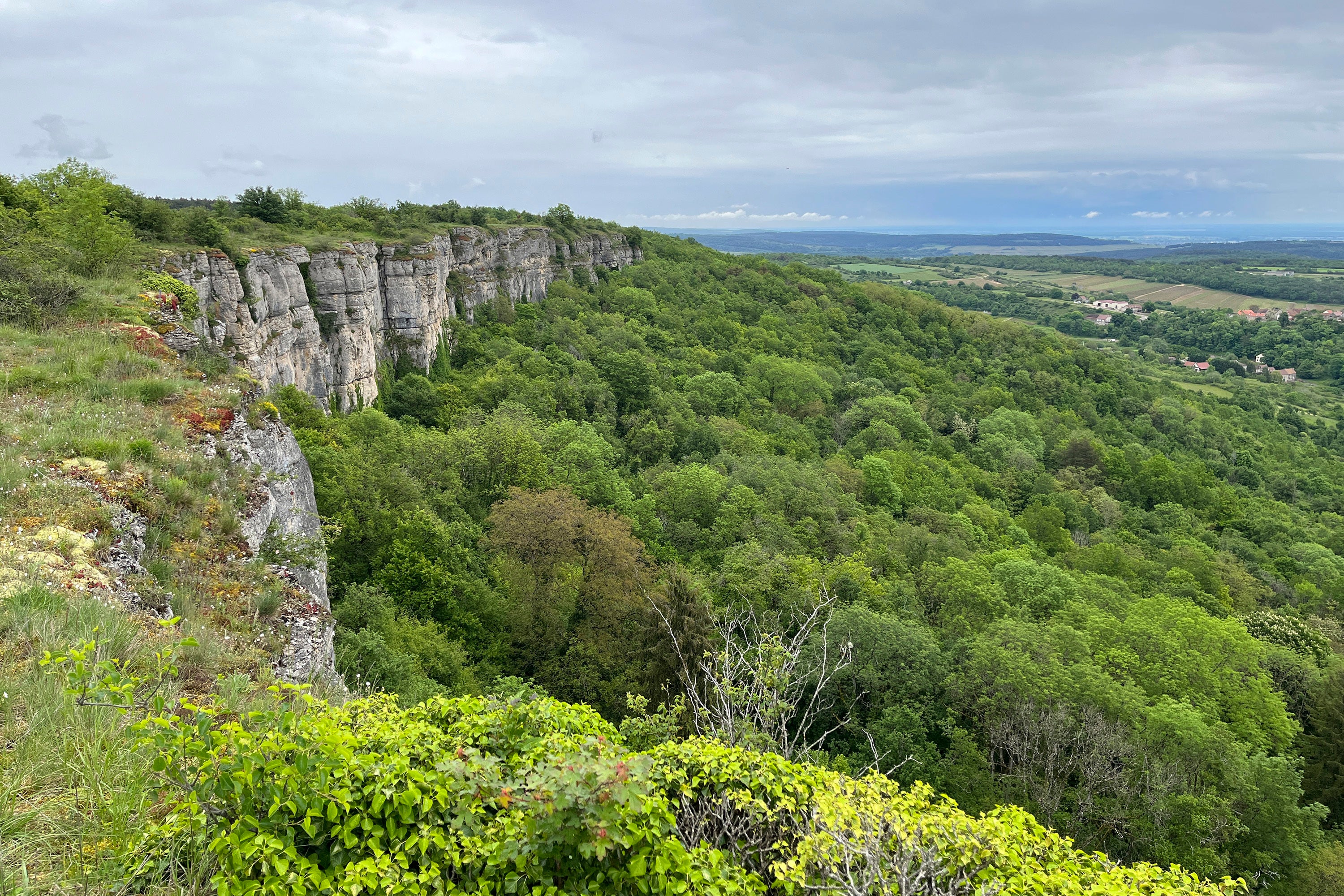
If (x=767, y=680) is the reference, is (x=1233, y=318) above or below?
above

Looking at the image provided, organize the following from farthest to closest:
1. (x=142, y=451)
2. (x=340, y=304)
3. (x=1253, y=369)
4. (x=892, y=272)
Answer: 1. (x=892, y=272)
2. (x=1253, y=369)
3. (x=340, y=304)
4. (x=142, y=451)

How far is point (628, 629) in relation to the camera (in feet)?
71.4

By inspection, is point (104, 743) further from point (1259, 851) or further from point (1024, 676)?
point (1259, 851)

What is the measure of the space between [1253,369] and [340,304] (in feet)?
447

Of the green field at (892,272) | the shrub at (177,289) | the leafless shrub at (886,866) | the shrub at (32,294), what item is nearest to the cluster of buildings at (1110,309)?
Answer: the green field at (892,272)

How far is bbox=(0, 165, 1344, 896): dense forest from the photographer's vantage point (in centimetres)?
491

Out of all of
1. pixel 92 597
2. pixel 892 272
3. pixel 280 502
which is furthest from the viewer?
pixel 892 272

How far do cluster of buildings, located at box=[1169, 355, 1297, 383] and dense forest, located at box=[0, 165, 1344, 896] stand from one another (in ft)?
198

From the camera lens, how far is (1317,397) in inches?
3718

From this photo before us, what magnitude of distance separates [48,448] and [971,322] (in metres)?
90.9

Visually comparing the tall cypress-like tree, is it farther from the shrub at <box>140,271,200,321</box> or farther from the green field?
the green field

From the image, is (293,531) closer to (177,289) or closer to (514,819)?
(514,819)

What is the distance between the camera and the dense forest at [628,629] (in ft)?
16.1

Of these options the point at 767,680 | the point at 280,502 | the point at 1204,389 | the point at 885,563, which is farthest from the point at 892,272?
the point at 280,502
